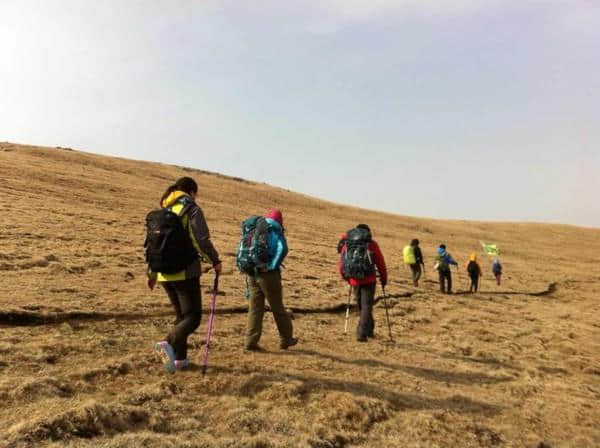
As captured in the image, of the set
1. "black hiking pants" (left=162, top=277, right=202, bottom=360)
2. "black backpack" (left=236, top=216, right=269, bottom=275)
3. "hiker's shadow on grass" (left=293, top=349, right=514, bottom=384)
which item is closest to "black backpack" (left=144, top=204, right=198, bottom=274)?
"black hiking pants" (left=162, top=277, right=202, bottom=360)

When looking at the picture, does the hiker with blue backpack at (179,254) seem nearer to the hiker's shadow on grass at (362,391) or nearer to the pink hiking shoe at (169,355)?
the pink hiking shoe at (169,355)

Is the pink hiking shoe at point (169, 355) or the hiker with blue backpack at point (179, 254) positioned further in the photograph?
A: the pink hiking shoe at point (169, 355)

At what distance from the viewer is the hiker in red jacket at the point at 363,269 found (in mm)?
9883

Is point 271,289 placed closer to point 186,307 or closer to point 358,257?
point 186,307

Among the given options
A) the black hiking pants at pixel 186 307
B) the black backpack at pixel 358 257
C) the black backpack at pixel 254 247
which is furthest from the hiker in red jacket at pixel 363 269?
the black hiking pants at pixel 186 307

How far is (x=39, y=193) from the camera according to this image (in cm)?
2839

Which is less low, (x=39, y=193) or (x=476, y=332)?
(x=39, y=193)

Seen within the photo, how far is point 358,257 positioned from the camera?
9930 mm

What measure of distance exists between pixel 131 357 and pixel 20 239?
11.1 meters

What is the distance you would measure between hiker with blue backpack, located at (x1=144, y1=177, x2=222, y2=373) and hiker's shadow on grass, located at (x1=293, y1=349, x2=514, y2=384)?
8.27 ft

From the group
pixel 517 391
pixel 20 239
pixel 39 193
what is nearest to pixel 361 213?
pixel 39 193

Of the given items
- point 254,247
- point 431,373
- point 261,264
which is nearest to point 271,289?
point 261,264

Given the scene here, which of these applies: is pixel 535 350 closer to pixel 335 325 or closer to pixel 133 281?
pixel 335 325

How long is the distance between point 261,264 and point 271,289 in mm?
471
